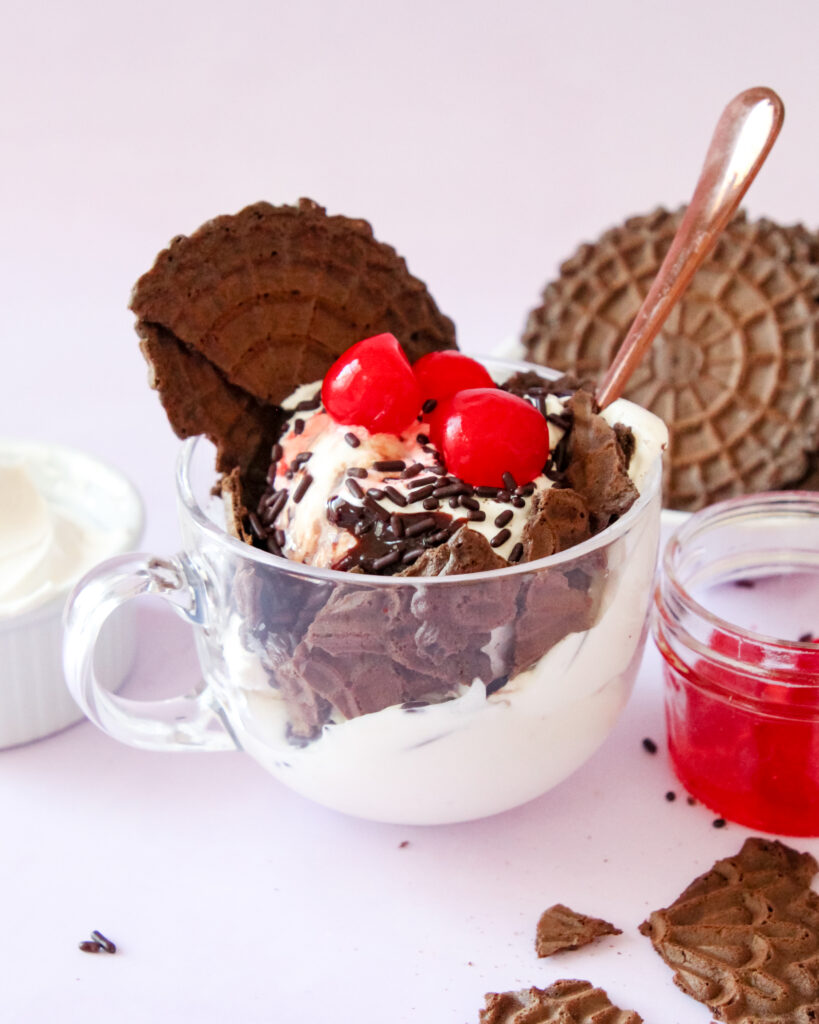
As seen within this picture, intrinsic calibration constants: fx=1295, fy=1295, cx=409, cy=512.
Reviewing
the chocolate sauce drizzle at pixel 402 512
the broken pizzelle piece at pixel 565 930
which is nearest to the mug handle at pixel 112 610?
the chocolate sauce drizzle at pixel 402 512

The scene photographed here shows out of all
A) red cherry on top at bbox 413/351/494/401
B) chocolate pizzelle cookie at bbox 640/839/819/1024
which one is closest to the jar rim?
chocolate pizzelle cookie at bbox 640/839/819/1024

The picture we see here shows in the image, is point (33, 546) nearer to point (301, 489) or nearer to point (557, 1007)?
point (301, 489)

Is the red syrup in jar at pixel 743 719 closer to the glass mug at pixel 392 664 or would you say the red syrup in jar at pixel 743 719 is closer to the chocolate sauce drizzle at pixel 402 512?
the glass mug at pixel 392 664

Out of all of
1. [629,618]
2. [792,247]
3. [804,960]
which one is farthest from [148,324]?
[792,247]

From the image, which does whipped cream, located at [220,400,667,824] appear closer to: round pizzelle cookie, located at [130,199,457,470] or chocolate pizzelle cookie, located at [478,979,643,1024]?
chocolate pizzelle cookie, located at [478,979,643,1024]

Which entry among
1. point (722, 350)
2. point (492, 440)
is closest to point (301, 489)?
point (492, 440)

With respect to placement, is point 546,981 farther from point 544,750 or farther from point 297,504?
point 297,504
